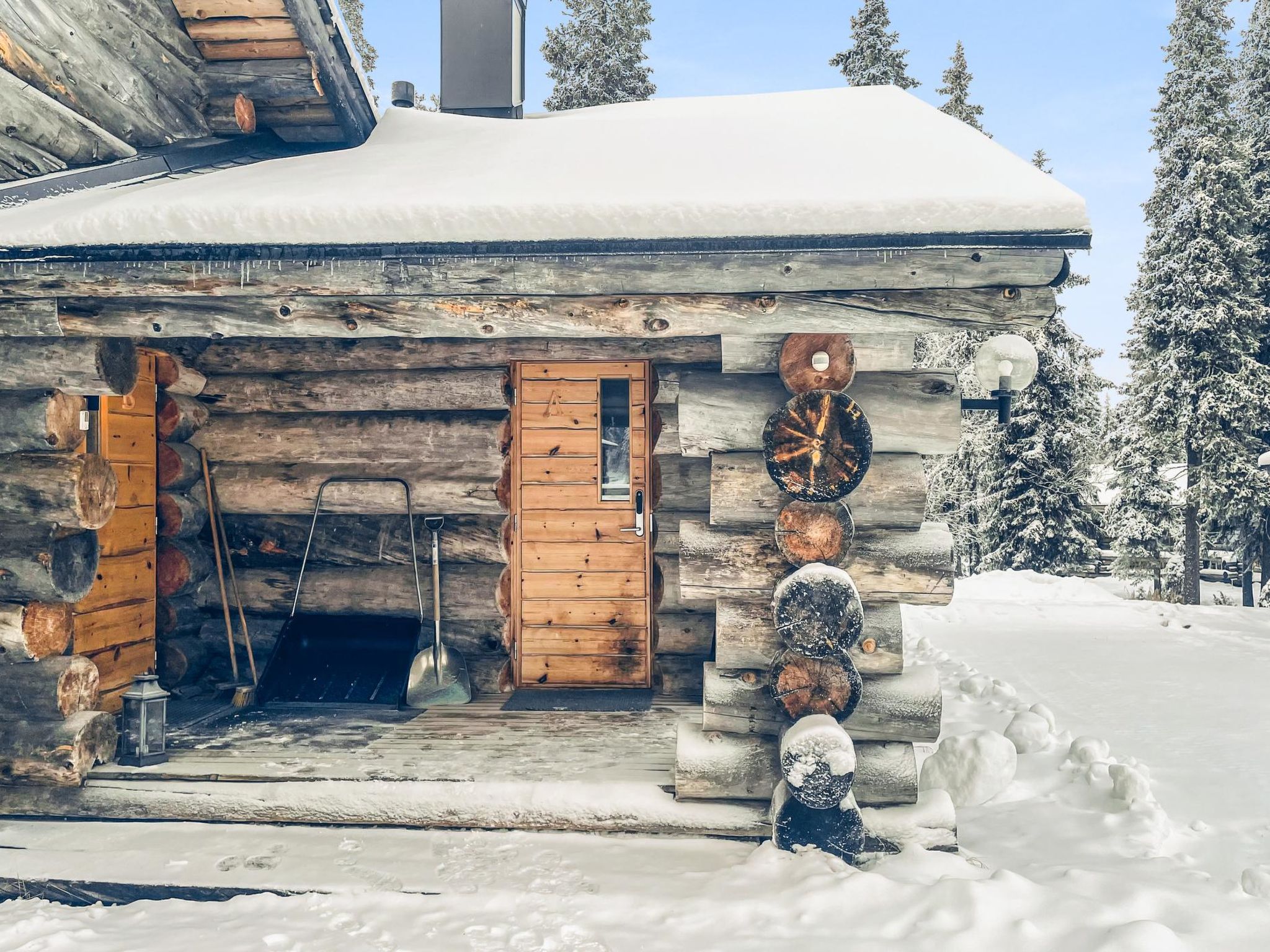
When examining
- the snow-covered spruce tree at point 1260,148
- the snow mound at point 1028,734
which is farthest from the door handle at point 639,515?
the snow-covered spruce tree at point 1260,148

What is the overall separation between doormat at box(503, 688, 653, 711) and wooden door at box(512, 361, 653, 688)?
0.08 metres

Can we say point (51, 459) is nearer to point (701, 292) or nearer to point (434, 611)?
point (434, 611)

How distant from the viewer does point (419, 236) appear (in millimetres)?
3463

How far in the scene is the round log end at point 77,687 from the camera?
3.83 m

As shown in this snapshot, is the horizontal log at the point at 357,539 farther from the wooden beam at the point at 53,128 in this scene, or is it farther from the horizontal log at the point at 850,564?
the wooden beam at the point at 53,128

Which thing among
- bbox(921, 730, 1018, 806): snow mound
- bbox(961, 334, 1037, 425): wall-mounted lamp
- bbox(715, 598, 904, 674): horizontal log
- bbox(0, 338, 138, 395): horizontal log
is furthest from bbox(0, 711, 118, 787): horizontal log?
bbox(961, 334, 1037, 425): wall-mounted lamp

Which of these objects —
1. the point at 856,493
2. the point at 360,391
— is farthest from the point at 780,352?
the point at 360,391

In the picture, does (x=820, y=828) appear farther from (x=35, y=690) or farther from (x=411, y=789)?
(x=35, y=690)

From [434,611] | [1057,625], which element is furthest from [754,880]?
[1057,625]

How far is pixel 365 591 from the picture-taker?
220 inches

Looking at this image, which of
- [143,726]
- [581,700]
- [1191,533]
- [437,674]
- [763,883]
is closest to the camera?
[763,883]

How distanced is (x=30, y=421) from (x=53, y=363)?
0.29m

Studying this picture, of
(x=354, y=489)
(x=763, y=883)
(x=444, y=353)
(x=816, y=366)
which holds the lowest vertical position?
(x=763, y=883)

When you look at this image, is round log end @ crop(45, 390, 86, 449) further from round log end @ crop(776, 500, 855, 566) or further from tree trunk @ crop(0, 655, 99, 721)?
round log end @ crop(776, 500, 855, 566)
